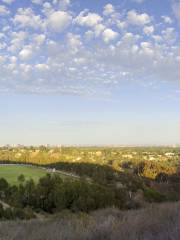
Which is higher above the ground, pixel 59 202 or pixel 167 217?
pixel 167 217

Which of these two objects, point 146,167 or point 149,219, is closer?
point 149,219

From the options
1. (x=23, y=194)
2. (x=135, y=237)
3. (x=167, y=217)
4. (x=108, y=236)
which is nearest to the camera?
(x=135, y=237)

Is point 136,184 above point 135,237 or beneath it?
beneath

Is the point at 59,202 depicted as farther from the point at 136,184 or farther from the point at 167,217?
the point at 136,184

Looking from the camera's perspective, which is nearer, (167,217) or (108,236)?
(108,236)

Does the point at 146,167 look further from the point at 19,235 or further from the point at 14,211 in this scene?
the point at 19,235

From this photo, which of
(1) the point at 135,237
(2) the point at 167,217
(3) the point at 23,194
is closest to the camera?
(1) the point at 135,237

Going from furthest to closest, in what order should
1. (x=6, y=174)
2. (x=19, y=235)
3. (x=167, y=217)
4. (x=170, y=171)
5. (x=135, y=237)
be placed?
(x=170, y=171) → (x=6, y=174) → (x=167, y=217) → (x=19, y=235) → (x=135, y=237)

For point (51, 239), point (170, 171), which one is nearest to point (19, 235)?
point (51, 239)

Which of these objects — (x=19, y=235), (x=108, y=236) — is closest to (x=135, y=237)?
(x=108, y=236)
